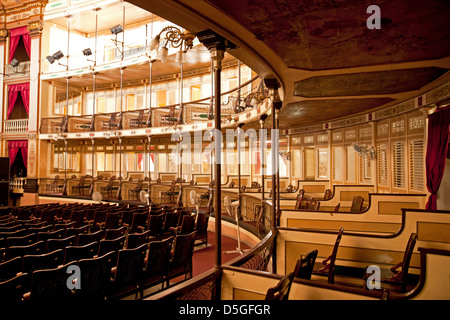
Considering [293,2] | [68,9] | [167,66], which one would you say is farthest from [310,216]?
[68,9]

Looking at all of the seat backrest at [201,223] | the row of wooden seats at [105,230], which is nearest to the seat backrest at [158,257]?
the row of wooden seats at [105,230]

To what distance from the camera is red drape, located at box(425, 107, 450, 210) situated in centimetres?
578

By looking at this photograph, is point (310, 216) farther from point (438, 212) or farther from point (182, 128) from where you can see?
point (182, 128)

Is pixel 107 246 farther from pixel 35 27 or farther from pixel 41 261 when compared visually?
pixel 35 27

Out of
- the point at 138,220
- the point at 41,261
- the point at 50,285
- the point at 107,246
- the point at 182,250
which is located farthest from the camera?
the point at 138,220

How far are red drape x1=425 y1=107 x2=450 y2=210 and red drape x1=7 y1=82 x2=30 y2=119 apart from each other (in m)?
21.7

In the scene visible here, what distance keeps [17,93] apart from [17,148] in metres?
3.74

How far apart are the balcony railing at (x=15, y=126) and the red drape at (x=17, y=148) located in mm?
718

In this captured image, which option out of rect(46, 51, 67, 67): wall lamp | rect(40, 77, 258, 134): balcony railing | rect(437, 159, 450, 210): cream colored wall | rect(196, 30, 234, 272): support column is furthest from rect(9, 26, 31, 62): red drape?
rect(437, 159, 450, 210): cream colored wall

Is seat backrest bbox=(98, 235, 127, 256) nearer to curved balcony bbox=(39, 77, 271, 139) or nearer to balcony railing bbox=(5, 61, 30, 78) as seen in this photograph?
curved balcony bbox=(39, 77, 271, 139)

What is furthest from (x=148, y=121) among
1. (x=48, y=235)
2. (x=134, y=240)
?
(x=134, y=240)

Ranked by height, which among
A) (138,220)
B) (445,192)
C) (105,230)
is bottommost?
(138,220)

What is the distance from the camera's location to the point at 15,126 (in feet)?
63.4

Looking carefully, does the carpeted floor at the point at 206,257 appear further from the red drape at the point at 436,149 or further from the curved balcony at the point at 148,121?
the red drape at the point at 436,149
